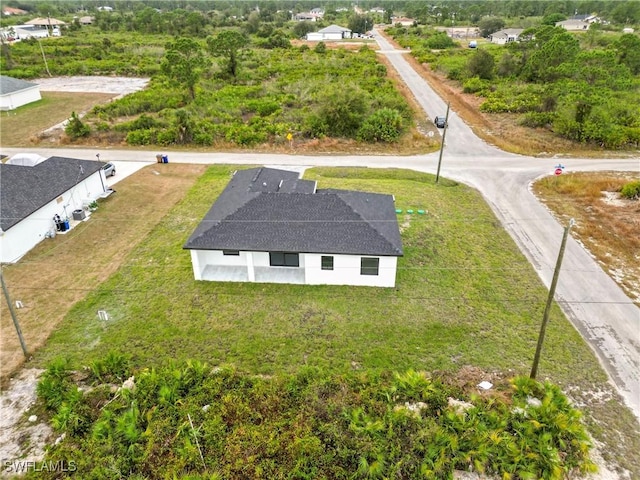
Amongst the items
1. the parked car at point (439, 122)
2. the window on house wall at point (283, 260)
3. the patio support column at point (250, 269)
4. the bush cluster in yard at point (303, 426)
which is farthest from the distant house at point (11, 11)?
the bush cluster in yard at point (303, 426)

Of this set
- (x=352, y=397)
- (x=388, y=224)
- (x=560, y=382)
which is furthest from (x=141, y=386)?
(x=560, y=382)

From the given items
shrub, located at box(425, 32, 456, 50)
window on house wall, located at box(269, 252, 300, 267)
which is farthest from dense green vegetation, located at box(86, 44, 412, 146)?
shrub, located at box(425, 32, 456, 50)

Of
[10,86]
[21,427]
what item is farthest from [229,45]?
[21,427]

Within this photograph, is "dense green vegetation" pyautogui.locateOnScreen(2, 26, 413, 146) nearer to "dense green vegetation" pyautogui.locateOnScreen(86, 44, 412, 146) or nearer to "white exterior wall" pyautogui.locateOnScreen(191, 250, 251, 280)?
"dense green vegetation" pyautogui.locateOnScreen(86, 44, 412, 146)

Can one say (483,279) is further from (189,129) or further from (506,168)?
(189,129)

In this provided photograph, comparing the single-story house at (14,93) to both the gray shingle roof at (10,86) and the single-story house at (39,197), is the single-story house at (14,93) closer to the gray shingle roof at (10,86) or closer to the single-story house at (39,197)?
the gray shingle roof at (10,86)

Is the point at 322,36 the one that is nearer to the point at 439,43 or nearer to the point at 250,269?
the point at 439,43
